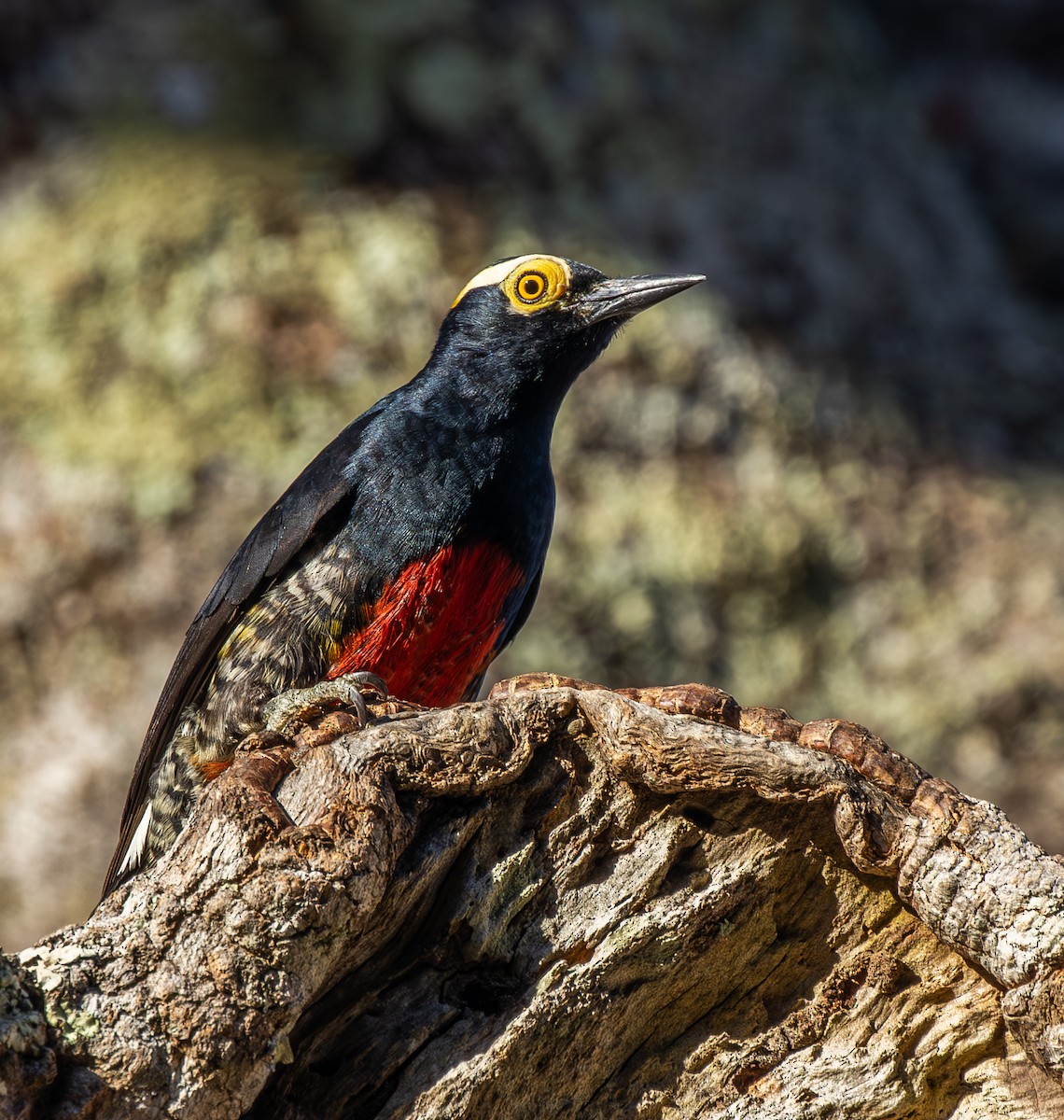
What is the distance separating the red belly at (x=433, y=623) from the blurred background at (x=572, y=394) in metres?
2.78

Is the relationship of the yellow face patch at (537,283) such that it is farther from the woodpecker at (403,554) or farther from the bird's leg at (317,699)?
the bird's leg at (317,699)

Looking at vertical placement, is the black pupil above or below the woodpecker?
above

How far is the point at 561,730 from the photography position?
9.09 ft

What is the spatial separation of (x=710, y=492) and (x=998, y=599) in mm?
1578

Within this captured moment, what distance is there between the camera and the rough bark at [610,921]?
2510 mm

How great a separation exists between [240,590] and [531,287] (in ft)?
4.66

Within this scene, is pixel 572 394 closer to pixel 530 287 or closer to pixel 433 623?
pixel 530 287

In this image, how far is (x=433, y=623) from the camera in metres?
3.97

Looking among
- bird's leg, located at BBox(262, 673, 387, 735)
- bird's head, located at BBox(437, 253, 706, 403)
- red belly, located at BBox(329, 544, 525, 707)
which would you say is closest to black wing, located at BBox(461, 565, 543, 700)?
red belly, located at BBox(329, 544, 525, 707)

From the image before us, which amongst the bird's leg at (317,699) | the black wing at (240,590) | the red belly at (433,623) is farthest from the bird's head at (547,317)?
the bird's leg at (317,699)

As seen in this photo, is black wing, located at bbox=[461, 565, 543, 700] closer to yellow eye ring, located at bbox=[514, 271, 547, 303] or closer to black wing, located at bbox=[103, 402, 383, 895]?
black wing, located at bbox=[103, 402, 383, 895]

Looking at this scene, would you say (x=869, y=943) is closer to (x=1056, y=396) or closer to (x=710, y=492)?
(x=710, y=492)

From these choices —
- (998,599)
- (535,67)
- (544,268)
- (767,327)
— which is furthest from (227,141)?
(998,599)

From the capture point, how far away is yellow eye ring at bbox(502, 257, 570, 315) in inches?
185
